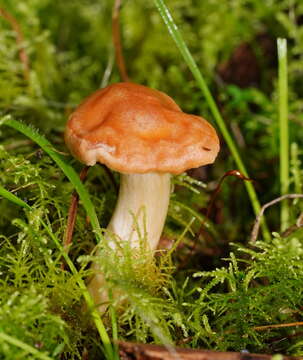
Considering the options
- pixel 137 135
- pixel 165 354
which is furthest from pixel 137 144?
pixel 165 354

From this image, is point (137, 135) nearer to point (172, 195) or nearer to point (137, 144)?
point (137, 144)

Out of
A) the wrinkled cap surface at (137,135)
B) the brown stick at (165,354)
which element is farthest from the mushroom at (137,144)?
the brown stick at (165,354)

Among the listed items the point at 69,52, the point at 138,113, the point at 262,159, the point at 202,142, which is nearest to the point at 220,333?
the point at 202,142

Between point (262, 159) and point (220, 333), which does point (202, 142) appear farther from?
point (262, 159)

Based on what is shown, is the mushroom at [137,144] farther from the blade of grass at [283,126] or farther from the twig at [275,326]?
the blade of grass at [283,126]

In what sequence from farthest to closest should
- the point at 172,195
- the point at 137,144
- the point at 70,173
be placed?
the point at 172,195 < the point at 70,173 < the point at 137,144

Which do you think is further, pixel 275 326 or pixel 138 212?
pixel 138 212
